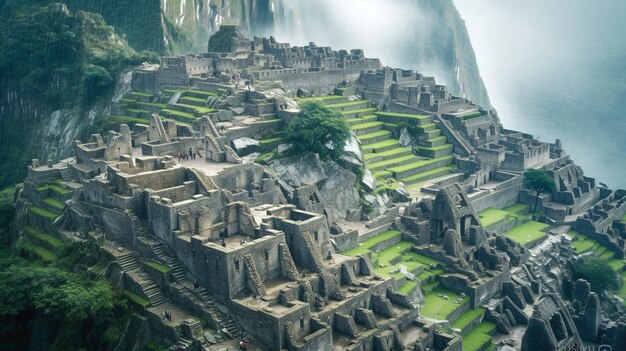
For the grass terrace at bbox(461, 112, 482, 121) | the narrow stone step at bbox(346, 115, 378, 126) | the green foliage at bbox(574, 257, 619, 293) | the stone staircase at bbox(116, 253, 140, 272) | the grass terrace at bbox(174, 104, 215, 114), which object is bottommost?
the green foliage at bbox(574, 257, 619, 293)

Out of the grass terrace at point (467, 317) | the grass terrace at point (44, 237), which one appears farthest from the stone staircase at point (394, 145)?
the grass terrace at point (44, 237)

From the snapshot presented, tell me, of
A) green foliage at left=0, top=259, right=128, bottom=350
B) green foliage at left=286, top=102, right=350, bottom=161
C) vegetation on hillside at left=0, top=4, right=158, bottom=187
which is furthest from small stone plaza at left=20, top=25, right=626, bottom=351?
vegetation on hillside at left=0, top=4, right=158, bottom=187

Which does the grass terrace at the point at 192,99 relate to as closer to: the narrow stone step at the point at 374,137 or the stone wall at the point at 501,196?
the narrow stone step at the point at 374,137

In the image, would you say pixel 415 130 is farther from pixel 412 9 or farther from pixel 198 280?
pixel 412 9

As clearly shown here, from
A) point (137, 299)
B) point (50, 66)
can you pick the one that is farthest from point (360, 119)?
point (50, 66)

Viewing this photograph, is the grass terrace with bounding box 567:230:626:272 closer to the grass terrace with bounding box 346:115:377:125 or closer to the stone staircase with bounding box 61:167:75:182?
the grass terrace with bounding box 346:115:377:125

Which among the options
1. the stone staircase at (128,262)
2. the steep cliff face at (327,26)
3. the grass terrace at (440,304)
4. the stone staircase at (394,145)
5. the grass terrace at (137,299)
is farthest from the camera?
the steep cliff face at (327,26)

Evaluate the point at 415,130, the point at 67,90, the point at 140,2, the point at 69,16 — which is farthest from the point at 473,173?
the point at 140,2
